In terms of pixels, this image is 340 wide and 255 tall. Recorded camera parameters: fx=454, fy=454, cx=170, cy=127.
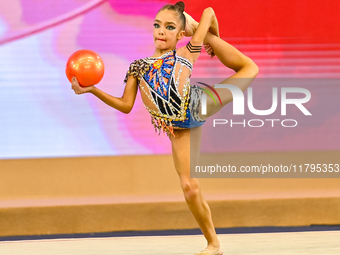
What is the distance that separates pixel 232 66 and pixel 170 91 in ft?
1.40

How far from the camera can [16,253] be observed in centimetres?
250

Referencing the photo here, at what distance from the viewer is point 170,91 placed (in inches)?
86.0

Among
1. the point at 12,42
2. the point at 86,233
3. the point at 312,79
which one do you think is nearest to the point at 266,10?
the point at 312,79

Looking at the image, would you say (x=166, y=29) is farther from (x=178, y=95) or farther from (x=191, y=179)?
(x=191, y=179)

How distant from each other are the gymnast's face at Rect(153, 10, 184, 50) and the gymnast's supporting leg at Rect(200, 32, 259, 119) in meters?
0.19

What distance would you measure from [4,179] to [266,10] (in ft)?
8.33

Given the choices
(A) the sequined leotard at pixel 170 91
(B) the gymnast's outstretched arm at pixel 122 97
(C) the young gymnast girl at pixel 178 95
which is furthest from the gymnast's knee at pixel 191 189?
(B) the gymnast's outstretched arm at pixel 122 97

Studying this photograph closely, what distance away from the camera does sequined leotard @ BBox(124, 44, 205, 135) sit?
2.19 m

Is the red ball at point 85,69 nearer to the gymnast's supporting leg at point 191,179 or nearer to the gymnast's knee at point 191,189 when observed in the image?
the gymnast's supporting leg at point 191,179

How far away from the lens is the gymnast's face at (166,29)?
88.2 inches

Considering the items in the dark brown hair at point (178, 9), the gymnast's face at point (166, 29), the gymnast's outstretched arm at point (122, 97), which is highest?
the dark brown hair at point (178, 9)

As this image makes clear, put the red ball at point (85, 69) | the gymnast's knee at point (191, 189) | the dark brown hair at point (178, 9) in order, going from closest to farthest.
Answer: the red ball at point (85, 69) < the gymnast's knee at point (191, 189) < the dark brown hair at point (178, 9)

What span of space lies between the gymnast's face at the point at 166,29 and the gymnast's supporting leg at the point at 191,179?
0.44m

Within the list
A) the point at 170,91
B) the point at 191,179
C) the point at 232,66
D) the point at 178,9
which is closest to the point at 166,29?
the point at 178,9
